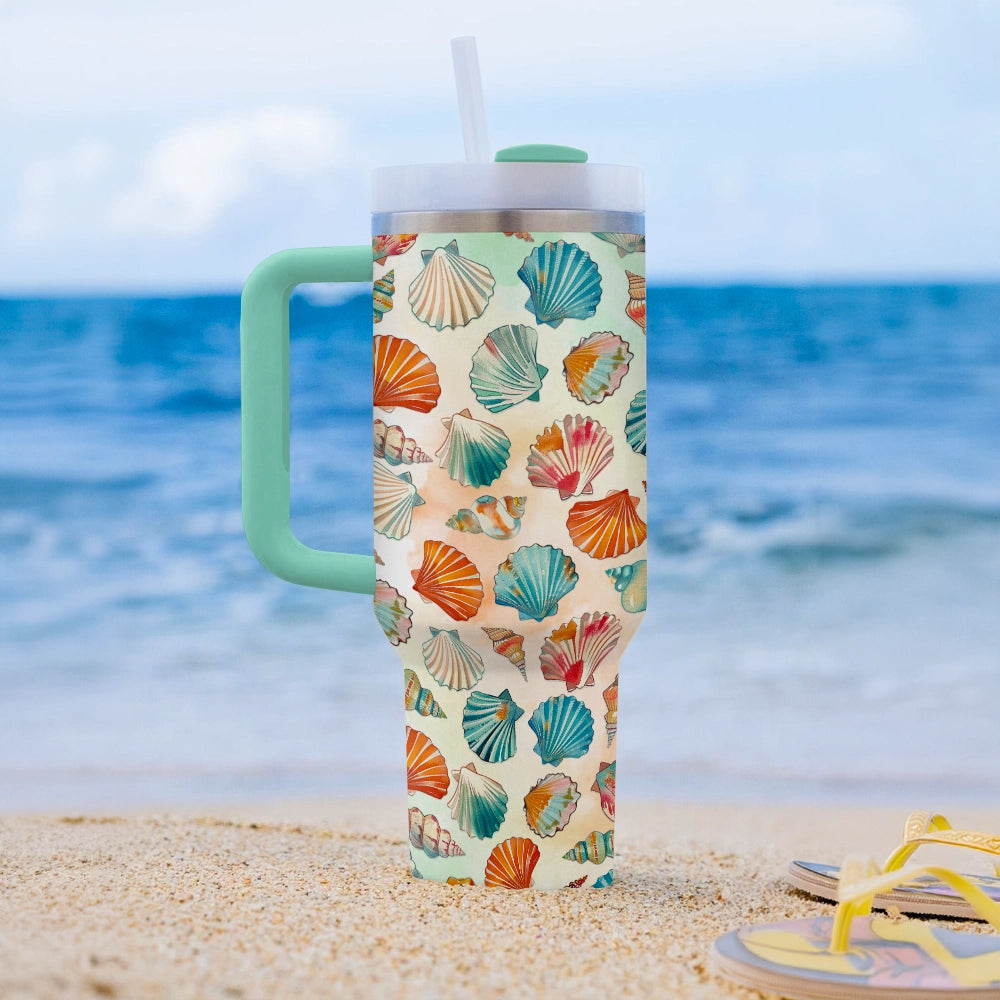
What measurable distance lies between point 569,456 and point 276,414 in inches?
14.4

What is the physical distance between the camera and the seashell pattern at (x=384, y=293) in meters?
1.53

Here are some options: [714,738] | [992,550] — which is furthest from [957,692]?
[992,550]

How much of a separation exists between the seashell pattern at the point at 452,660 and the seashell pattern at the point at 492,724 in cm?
2

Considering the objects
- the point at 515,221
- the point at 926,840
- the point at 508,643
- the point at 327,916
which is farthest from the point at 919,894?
the point at 515,221

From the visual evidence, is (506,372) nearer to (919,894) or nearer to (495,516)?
(495,516)

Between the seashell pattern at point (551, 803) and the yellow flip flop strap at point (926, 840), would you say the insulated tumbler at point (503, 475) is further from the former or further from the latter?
the yellow flip flop strap at point (926, 840)

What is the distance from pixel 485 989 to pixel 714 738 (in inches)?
89.1

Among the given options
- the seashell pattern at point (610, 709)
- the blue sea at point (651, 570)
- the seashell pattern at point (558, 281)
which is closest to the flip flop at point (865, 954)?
the seashell pattern at point (610, 709)

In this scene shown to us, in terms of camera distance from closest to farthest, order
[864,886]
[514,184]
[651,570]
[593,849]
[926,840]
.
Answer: [864,886], [926,840], [514,184], [593,849], [651,570]

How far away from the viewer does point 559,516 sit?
1501 mm

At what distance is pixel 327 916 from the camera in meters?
1.42

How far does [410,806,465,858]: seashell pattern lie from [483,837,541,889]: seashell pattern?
4 centimetres

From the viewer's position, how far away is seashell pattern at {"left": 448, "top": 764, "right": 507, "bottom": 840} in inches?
61.0

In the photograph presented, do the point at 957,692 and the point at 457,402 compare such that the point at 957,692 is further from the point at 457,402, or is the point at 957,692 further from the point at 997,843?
the point at 457,402
